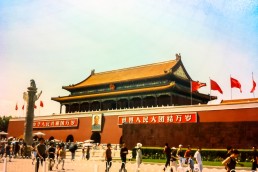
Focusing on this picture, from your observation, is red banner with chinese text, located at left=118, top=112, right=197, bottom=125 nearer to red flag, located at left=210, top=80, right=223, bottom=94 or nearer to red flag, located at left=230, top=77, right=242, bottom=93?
red flag, located at left=210, top=80, right=223, bottom=94

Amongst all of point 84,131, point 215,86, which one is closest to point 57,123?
point 84,131

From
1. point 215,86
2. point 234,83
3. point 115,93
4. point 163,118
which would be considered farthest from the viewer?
point 115,93

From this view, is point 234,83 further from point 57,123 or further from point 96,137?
point 57,123

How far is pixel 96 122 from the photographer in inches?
1473

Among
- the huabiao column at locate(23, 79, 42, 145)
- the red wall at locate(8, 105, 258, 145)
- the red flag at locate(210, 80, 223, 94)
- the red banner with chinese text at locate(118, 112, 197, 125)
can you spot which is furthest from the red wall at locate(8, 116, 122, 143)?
the huabiao column at locate(23, 79, 42, 145)

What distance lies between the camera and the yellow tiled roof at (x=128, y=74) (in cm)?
3884

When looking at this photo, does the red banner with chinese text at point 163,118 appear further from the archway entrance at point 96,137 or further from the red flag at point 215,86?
the archway entrance at point 96,137

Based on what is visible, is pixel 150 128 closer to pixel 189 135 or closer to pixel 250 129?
pixel 189 135

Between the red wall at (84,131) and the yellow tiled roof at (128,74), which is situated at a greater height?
the yellow tiled roof at (128,74)

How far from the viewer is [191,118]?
96.2ft

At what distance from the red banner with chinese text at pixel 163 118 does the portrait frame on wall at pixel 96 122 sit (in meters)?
3.01

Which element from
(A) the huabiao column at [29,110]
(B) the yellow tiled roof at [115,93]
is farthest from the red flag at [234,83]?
(A) the huabiao column at [29,110]

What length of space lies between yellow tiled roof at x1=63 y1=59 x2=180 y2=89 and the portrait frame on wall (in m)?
5.87

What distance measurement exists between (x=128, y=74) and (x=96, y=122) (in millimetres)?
8955
